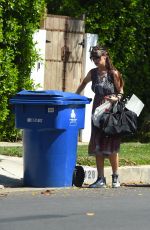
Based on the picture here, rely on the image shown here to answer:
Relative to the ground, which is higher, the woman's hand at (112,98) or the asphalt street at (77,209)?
the woman's hand at (112,98)

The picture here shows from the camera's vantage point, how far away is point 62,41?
15141 mm

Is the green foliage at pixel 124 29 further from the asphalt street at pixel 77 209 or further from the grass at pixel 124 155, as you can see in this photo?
the asphalt street at pixel 77 209

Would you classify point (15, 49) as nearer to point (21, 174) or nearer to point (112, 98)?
point (21, 174)

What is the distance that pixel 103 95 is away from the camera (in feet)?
34.5

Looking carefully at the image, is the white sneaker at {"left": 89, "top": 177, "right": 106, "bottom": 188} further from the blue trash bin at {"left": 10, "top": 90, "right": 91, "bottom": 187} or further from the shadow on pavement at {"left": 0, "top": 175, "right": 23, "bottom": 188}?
the shadow on pavement at {"left": 0, "top": 175, "right": 23, "bottom": 188}

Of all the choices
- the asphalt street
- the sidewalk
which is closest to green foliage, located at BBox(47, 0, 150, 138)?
the sidewalk

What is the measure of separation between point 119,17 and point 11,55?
118 inches

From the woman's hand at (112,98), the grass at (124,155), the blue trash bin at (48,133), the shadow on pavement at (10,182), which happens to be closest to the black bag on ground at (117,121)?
the woman's hand at (112,98)

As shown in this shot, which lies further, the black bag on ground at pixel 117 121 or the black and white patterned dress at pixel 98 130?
the black and white patterned dress at pixel 98 130

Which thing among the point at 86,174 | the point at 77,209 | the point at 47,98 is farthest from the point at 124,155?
the point at 77,209

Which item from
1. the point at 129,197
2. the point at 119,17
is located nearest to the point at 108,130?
the point at 129,197

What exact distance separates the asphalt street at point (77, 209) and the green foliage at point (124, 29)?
588 centimetres

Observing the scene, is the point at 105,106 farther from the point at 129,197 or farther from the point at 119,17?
the point at 119,17

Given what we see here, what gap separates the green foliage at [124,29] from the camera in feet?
52.2
